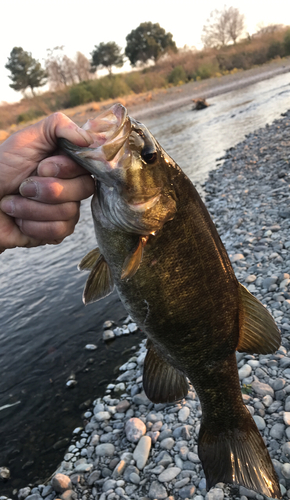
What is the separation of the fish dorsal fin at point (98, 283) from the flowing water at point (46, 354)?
2354 millimetres

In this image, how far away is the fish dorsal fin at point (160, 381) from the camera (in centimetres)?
229

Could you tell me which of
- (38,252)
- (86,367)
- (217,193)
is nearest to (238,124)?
(217,193)

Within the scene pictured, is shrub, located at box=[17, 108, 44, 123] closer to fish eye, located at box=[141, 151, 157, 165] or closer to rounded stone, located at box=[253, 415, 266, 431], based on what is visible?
rounded stone, located at box=[253, 415, 266, 431]

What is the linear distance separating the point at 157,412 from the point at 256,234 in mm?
3668

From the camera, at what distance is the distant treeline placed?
4703cm

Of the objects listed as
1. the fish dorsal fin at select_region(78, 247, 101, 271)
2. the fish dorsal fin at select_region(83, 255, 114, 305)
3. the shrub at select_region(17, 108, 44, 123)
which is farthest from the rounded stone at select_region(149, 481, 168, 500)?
the shrub at select_region(17, 108, 44, 123)

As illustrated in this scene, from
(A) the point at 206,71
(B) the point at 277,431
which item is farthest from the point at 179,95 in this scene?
(B) the point at 277,431

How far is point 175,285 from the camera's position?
192 cm

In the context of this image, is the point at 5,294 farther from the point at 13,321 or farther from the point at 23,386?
the point at 23,386

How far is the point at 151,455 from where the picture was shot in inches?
126

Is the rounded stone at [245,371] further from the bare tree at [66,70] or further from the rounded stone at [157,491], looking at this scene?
the bare tree at [66,70]

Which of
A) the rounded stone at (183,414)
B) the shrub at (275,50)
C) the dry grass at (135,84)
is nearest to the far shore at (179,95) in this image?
the dry grass at (135,84)

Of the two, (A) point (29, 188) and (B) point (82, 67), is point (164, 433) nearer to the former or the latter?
(A) point (29, 188)

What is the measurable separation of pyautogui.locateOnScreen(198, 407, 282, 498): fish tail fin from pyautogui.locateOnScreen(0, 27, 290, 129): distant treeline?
1939 inches
